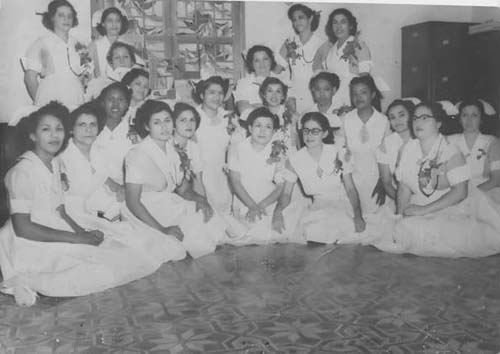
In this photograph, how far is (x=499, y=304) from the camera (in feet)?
10.2

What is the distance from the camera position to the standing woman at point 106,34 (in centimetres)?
286

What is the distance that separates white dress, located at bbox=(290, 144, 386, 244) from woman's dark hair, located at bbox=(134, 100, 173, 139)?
726mm

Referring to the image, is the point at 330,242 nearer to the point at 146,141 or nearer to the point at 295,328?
the point at 295,328

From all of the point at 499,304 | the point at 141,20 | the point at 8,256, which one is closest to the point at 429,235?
the point at 499,304

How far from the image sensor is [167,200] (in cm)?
306

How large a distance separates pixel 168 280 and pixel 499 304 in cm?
163

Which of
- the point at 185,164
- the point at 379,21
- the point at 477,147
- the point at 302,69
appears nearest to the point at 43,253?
the point at 185,164

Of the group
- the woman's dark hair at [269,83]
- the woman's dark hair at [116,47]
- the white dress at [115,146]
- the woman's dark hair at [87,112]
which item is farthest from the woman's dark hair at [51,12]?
the woman's dark hair at [269,83]

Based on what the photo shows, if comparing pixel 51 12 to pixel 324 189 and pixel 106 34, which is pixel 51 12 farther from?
pixel 324 189

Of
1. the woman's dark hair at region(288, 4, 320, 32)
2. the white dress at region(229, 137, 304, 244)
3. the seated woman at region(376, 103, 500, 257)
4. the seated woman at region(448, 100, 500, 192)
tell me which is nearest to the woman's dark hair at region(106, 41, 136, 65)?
the white dress at region(229, 137, 304, 244)

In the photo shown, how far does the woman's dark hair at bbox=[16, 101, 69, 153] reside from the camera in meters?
2.77

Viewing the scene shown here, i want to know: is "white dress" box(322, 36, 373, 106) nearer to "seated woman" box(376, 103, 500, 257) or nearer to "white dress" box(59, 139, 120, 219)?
"seated woman" box(376, 103, 500, 257)

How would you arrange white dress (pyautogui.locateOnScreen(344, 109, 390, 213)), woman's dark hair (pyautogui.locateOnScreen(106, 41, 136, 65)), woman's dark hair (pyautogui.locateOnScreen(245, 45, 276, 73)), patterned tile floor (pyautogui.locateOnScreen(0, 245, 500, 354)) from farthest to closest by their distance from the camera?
1. white dress (pyautogui.locateOnScreen(344, 109, 390, 213))
2. woman's dark hair (pyautogui.locateOnScreen(245, 45, 276, 73))
3. woman's dark hair (pyautogui.locateOnScreen(106, 41, 136, 65))
4. patterned tile floor (pyautogui.locateOnScreen(0, 245, 500, 354))

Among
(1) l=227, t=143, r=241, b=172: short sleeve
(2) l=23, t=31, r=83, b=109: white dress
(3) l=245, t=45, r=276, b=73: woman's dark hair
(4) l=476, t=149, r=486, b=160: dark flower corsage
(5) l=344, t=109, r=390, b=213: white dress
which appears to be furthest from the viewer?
(4) l=476, t=149, r=486, b=160: dark flower corsage
